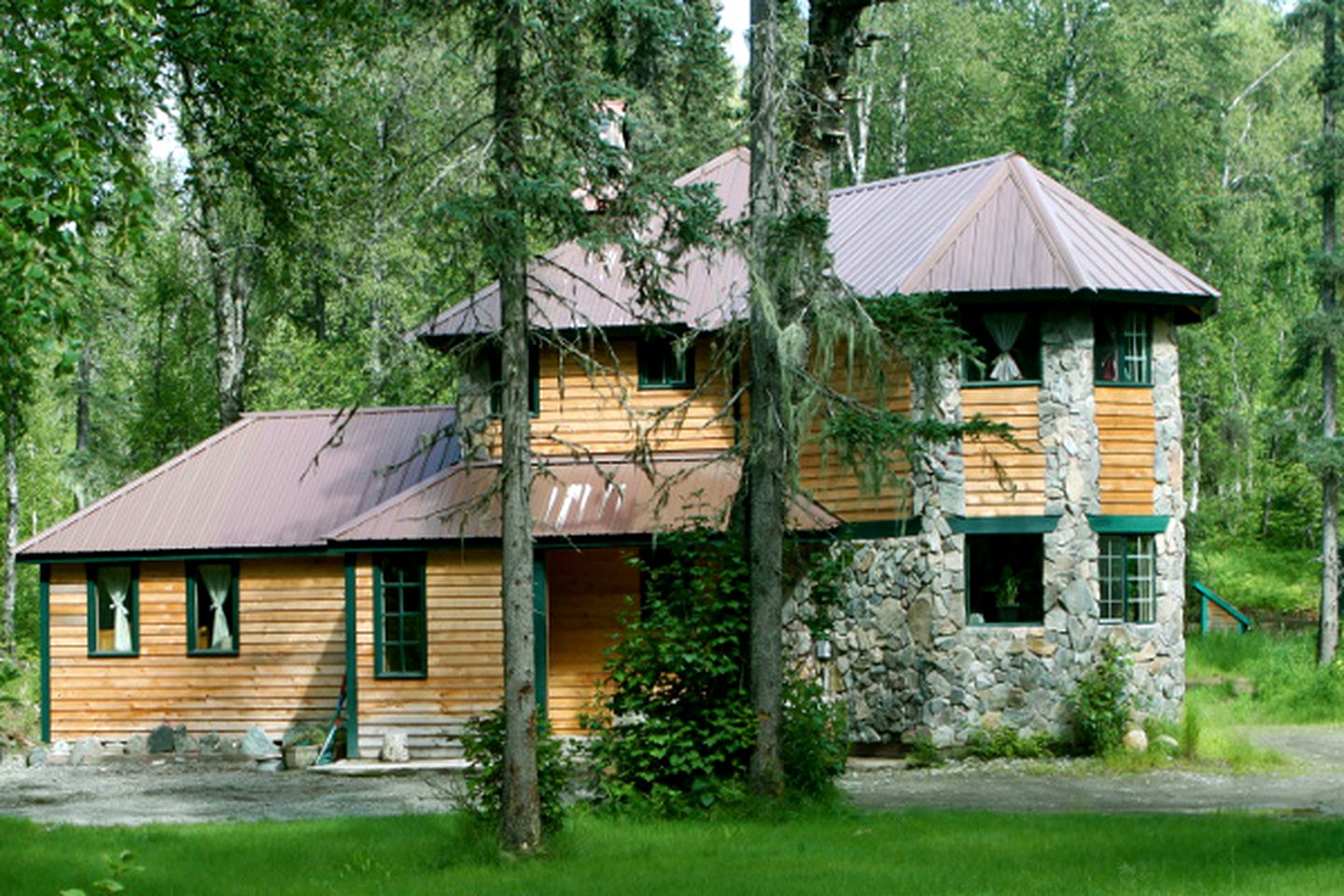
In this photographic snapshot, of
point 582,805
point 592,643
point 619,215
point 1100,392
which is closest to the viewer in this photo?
point 619,215

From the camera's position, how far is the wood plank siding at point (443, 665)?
2416 cm

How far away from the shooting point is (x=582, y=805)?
57.4ft

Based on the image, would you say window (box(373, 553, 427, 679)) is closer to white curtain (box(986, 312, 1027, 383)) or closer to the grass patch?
white curtain (box(986, 312, 1027, 383))

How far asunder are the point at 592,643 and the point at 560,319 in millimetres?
4562

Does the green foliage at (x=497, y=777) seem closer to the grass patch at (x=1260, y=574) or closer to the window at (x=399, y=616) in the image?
the window at (x=399, y=616)

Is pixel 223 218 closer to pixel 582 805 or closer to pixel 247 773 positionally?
pixel 247 773

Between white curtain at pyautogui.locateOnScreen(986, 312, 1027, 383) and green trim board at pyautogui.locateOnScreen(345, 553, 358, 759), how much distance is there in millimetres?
8804

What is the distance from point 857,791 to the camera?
20.2 m

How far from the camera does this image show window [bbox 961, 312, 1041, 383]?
23094 millimetres

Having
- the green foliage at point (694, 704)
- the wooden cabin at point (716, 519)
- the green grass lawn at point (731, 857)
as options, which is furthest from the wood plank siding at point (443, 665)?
the green grass lawn at point (731, 857)

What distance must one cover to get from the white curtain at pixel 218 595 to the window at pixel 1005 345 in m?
11.3

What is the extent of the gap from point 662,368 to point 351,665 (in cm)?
597

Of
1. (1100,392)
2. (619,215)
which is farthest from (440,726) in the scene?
(619,215)

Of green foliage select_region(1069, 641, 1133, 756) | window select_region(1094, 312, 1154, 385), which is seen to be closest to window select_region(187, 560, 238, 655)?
green foliage select_region(1069, 641, 1133, 756)
